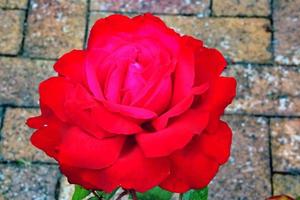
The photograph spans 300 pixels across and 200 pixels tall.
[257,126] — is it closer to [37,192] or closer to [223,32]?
[223,32]

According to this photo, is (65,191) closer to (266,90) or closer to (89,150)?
(266,90)

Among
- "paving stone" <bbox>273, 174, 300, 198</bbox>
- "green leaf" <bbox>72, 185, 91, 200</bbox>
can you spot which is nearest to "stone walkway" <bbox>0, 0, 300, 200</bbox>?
"paving stone" <bbox>273, 174, 300, 198</bbox>

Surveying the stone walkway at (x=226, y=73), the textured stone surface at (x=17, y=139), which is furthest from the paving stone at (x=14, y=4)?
the textured stone surface at (x=17, y=139)

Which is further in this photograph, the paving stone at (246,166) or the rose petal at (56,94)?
the paving stone at (246,166)

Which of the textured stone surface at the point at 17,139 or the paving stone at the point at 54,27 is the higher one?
the paving stone at the point at 54,27

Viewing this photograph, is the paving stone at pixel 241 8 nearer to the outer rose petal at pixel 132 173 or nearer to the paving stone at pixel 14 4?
the paving stone at pixel 14 4

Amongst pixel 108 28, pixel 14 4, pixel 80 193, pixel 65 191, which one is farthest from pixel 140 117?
pixel 14 4

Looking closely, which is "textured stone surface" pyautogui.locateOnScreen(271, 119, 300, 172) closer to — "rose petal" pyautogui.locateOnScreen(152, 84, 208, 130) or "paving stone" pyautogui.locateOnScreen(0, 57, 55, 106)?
"paving stone" pyautogui.locateOnScreen(0, 57, 55, 106)

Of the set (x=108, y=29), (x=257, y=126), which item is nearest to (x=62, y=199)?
(x=257, y=126)
